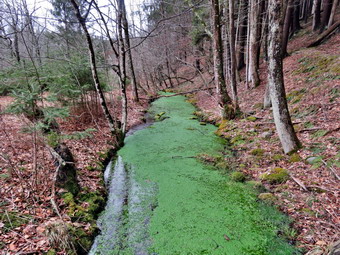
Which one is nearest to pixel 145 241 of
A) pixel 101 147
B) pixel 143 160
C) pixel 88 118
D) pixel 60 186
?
pixel 60 186

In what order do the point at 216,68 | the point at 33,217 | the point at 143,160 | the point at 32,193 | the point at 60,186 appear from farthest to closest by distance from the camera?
the point at 216,68
the point at 143,160
the point at 60,186
the point at 32,193
the point at 33,217

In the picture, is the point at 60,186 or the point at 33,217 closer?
the point at 33,217

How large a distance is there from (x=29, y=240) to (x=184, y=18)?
62.0ft

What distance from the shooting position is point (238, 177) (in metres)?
4.59

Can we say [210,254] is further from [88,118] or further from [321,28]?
[321,28]

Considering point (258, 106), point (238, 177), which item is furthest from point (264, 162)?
point (258, 106)

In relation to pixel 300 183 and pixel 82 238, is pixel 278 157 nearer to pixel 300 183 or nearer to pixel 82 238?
pixel 300 183

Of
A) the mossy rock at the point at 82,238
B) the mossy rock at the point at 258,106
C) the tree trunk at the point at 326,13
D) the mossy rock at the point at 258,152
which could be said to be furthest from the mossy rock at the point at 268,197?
the tree trunk at the point at 326,13

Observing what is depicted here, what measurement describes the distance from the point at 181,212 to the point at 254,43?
351 inches

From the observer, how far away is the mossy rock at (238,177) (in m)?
4.57

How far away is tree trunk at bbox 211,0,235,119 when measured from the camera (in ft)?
23.2

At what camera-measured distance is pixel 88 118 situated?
7973 millimetres

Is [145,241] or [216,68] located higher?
[216,68]

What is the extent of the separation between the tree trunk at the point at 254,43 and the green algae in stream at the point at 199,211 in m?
5.50
